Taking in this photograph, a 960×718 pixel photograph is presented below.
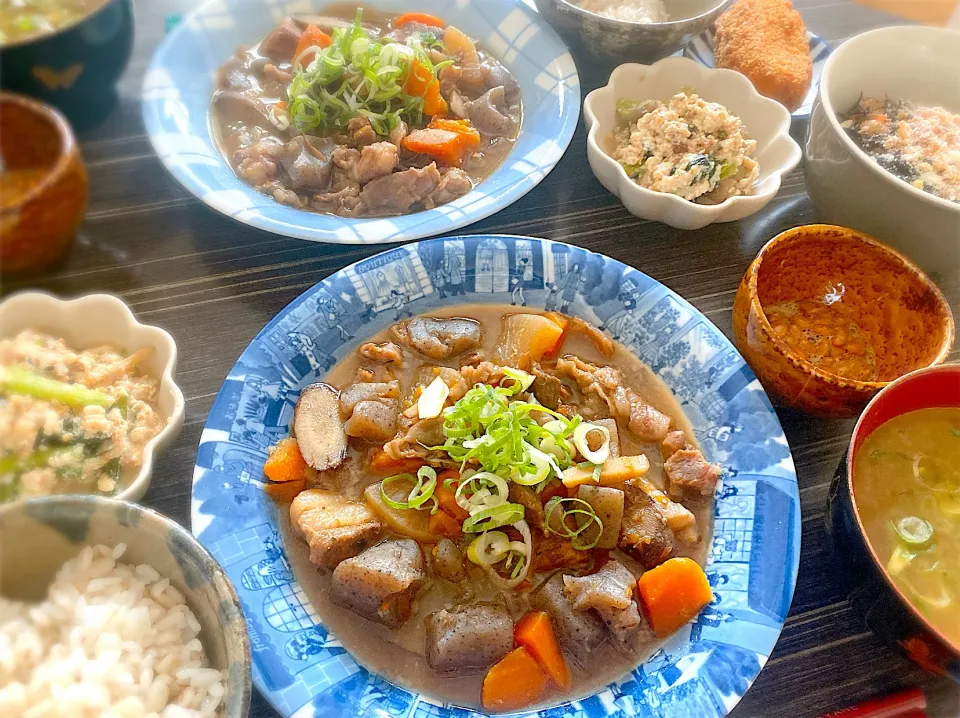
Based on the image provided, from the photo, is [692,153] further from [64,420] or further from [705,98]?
[64,420]

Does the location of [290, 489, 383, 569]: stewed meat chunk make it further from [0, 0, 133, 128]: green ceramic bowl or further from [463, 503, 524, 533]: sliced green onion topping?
[0, 0, 133, 128]: green ceramic bowl

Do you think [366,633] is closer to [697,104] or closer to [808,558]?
[808,558]

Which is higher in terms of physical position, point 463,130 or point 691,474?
point 463,130

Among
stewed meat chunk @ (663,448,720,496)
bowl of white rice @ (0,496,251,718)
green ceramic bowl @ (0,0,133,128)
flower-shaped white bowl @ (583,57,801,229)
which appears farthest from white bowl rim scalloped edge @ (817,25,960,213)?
bowl of white rice @ (0,496,251,718)

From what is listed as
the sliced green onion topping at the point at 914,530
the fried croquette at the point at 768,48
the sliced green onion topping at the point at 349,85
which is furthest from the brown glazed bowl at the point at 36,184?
the fried croquette at the point at 768,48

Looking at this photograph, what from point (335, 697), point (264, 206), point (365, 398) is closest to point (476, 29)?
point (264, 206)

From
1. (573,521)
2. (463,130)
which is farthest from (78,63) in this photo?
(463,130)
